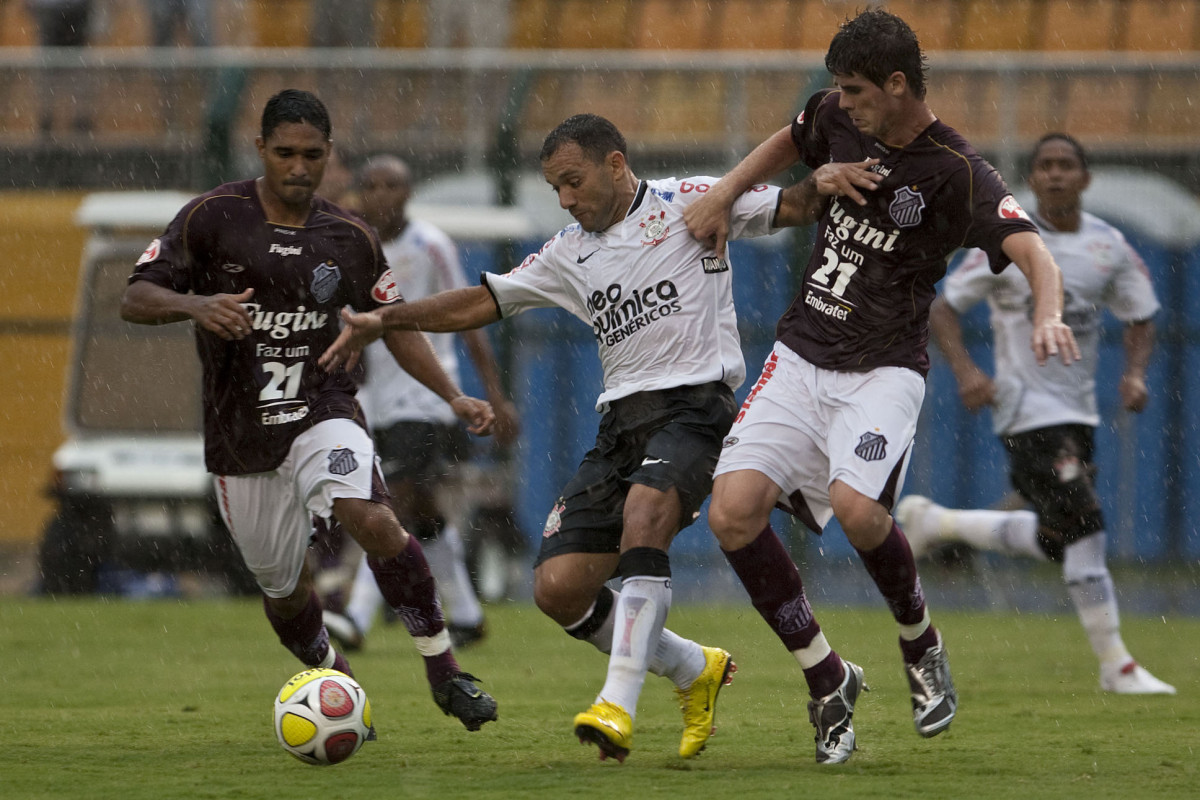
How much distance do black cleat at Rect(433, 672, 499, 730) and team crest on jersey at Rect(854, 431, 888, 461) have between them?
148 cm

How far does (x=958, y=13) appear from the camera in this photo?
17.3m

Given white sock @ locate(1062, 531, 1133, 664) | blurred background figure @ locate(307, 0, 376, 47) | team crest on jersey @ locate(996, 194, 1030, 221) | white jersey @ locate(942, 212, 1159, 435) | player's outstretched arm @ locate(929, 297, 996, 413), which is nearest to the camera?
team crest on jersey @ locate(996, 194, 1030, 221)

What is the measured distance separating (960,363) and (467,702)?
3.19 metres

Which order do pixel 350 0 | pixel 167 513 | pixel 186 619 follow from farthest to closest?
pixel 350 0, pixel 167 513, pixel 186 619

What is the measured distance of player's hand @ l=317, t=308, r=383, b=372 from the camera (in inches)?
227

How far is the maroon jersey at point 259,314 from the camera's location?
6.09m

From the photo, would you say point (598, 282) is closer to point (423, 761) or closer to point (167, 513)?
point (423, 761)

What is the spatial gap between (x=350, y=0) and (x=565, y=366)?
206 inches

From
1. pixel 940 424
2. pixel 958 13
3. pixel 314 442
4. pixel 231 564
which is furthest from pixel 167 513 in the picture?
pixel 958 13

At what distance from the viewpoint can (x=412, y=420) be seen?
940cm

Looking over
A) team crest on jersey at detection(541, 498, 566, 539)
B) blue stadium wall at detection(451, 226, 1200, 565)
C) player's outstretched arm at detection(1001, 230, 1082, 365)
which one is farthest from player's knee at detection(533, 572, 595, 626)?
blue stadium wall at detection(451, 226, 1200, 565)

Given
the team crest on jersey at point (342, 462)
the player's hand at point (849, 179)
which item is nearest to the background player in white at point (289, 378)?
the team crest on jersey at point (342, 462)

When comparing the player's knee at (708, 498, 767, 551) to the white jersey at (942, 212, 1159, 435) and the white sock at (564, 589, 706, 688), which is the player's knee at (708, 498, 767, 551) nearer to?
the white sock at (564, 589, 706, 688)

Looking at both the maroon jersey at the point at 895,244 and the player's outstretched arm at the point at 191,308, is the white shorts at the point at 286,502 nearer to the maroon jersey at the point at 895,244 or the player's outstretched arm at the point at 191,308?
the player's outstretched arm at the point at 191,308
